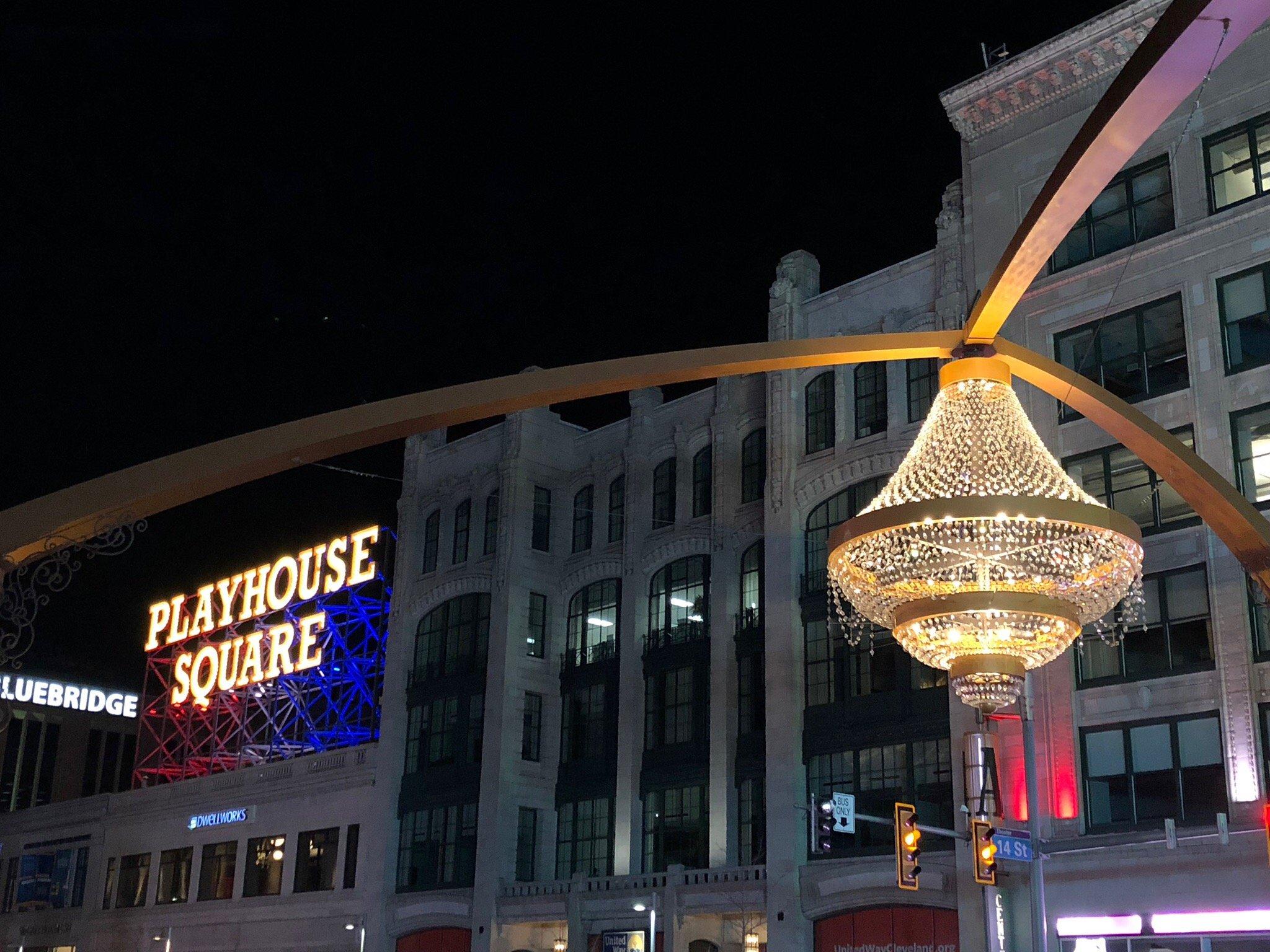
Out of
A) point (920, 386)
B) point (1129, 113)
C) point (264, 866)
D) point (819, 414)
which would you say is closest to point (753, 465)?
point (819, 414)

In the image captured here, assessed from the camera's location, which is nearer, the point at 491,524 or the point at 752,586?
the point at 752,586

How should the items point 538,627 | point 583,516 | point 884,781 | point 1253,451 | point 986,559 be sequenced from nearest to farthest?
point 986,559
point 1253,451
point 884,781
point 538,627
point 583,516

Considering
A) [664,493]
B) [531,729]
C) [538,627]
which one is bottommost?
[531,729]

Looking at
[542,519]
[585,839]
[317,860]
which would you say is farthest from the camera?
[317,860]

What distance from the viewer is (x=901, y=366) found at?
4250 centimetres

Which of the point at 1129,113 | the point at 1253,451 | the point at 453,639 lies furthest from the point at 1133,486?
the point at 453,639

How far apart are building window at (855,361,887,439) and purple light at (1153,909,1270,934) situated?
16.3m

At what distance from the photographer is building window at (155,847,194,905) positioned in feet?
209

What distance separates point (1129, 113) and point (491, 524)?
4646cm

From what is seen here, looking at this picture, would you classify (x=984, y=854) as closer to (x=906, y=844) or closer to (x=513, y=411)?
(x=906, y=844)

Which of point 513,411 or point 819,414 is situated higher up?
point 819,414

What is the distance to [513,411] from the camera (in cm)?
1421

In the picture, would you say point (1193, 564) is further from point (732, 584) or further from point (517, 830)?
point (517, 830)

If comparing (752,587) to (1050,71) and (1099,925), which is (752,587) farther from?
(1050,71)
